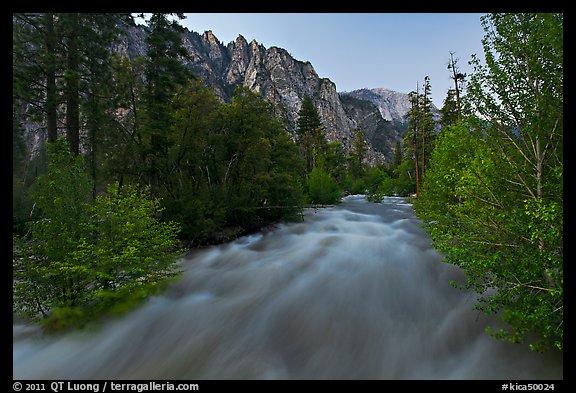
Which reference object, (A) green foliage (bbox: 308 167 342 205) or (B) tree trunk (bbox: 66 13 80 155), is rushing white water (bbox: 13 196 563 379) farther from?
(A) green foliage (bbox: 308 167 342 205)

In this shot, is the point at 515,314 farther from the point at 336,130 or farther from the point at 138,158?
the point at 336,130

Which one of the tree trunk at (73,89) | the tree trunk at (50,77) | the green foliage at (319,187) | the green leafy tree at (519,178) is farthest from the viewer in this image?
the green foliage at (319,187)

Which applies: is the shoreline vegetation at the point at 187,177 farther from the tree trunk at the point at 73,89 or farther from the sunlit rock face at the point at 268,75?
the sunlit rock face at the point at 268,75

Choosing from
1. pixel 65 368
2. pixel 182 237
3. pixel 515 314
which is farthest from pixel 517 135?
pixel 182 237

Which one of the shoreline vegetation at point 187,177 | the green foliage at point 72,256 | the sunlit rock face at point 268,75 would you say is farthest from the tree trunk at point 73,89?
the sunlit rock face at point 268,75

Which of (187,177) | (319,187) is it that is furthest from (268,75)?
(187,177)

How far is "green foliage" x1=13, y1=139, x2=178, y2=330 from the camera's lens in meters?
5.41

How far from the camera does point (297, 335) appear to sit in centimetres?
584

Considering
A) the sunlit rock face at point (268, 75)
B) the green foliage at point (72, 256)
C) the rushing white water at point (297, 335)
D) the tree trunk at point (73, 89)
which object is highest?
the sunlit rock face at point (268, 75)

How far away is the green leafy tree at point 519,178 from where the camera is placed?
12.9ft

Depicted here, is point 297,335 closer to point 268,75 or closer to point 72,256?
point 72,256

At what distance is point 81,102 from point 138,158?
148 inches

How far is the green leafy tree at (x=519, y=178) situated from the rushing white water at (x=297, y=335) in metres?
1.38

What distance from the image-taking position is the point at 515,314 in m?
3.68
